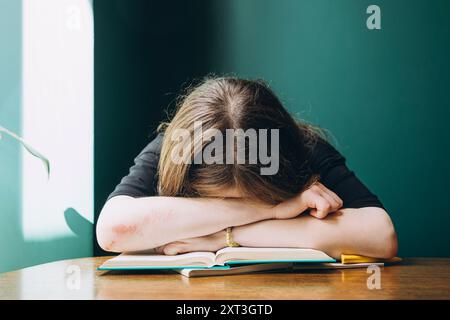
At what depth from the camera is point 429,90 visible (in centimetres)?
161

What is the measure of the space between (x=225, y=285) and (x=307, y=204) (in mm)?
298

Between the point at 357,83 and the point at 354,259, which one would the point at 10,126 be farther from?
the point at 357,83

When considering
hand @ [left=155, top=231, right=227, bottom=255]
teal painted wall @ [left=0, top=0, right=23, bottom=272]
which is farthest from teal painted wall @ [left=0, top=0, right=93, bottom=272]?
hand @ [left=155, top=231, right=227, bottom=255]

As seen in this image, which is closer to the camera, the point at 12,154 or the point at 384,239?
the point at 384,239

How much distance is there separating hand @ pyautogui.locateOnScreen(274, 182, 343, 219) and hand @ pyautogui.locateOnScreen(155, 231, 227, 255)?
0.38 ft

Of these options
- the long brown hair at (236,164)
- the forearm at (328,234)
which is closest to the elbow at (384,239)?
the forearm at (328,234)

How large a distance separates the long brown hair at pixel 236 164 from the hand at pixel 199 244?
84 millimetres

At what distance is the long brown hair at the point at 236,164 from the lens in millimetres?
929

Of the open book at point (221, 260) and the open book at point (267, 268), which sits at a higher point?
the open book at point (221, 260)

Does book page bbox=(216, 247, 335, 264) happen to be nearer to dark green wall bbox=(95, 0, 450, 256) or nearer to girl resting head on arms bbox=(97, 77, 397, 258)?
girl resting head on arms bbox=(97, 77, 397, 258)

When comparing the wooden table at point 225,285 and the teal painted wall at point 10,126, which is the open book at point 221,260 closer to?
the wooden table at point 225,285

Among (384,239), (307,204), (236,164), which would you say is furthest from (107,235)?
(384,239)

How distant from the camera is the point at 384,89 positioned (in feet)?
5.35

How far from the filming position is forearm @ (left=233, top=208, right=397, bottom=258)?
928mm
